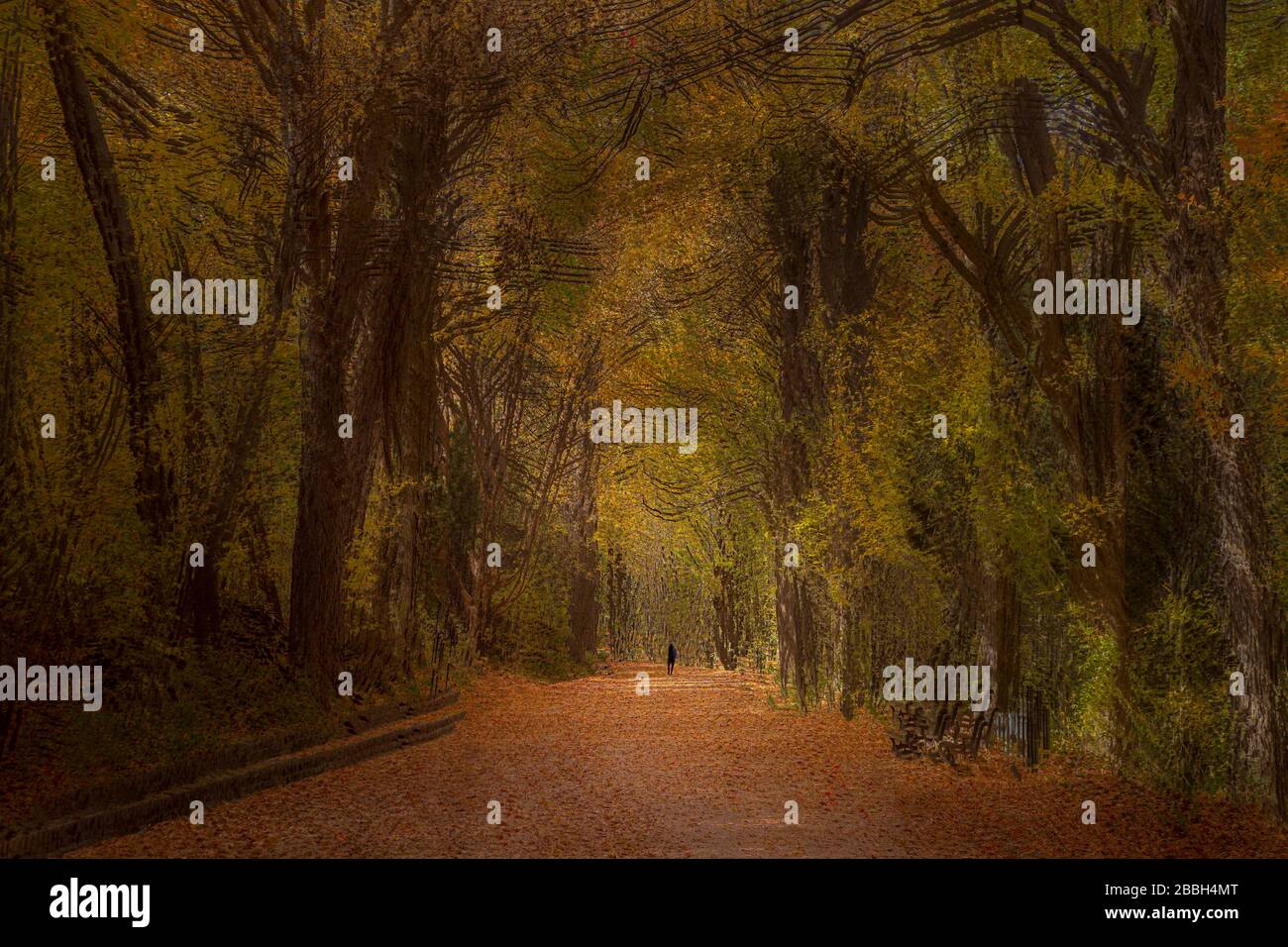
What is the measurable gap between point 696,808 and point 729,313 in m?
13.0

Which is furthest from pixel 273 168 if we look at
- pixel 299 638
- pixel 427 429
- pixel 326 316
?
pixel 299 638

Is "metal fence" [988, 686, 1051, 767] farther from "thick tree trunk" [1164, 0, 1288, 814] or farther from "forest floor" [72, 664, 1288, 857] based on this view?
"thick tree trunk" [1164, 0, 1288, 814]

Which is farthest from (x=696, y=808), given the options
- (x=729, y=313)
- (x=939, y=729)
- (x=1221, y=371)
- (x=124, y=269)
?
(x=729, y=313)

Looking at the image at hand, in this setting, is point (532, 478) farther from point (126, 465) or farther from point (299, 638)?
point (126, 465)

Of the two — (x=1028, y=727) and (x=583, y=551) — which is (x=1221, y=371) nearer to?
(x=1028, y=727)

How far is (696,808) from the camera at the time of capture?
10.7 m

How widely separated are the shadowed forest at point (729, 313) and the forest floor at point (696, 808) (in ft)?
0.56

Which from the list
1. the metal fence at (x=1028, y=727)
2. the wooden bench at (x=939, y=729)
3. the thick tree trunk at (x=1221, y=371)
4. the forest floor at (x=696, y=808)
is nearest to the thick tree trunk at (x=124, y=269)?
the forest floor at (x=696, y=808)

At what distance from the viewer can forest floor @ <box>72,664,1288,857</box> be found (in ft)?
29.3

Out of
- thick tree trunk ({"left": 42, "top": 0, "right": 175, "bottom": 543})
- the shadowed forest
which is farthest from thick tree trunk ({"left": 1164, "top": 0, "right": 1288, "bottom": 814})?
thick tree trunk ({"left": 42, "top": 0, "right": 175, "bottom": 543})

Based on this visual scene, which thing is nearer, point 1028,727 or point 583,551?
point 1028,727

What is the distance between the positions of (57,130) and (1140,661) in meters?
12.3

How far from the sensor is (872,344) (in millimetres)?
15883

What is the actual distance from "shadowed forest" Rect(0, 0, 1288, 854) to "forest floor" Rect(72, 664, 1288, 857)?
17 cm
